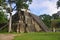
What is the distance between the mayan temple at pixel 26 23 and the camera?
48072 mm

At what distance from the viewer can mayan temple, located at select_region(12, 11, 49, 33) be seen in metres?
48.1

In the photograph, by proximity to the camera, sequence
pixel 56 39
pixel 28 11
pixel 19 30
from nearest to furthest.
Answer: pixel 56 39
pixel 19 30
pixel 28 11

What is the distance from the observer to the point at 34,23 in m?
51.2

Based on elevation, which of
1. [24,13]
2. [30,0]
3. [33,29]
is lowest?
[33,29]

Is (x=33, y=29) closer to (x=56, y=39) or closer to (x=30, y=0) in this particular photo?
(x=30, y=0)

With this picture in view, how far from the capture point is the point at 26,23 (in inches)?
1946

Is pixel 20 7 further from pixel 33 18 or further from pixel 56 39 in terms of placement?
pixel 56 39

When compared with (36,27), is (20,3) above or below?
above

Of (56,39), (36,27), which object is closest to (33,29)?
(36,27)

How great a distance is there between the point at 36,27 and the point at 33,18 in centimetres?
255

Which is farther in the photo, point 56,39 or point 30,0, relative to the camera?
point 30,0

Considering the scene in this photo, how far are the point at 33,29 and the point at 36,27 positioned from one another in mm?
1049

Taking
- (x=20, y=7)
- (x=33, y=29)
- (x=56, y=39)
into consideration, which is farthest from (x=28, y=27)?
(x=56, y=39)

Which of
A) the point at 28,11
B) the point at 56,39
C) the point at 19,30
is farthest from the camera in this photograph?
the point at 28,11
